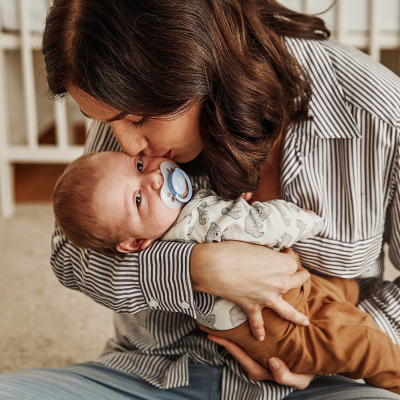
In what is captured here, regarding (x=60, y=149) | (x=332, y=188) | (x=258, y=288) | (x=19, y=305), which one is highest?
(x=332, y=188)

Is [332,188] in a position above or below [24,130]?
above

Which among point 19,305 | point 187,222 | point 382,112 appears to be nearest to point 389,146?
point 382,112

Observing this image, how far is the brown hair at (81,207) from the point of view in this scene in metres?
0.91

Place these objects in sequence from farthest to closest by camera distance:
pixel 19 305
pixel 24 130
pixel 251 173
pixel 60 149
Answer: pixel 24 130, pixel 60 149, pixel 19 305, pixel 251 173

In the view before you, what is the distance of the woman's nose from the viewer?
92 cm

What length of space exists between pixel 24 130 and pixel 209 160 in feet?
6.86

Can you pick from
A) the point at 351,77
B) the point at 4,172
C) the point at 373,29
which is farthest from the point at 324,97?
the point at 4,172

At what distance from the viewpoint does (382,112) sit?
940 mm

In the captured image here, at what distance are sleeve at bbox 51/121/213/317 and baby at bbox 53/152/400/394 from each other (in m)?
0.03

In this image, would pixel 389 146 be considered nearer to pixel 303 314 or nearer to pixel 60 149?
pixel 303 314

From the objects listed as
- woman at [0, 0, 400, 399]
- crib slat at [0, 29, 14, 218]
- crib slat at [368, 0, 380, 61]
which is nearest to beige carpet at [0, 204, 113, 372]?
crib slat at [0, 29, 14, 218]

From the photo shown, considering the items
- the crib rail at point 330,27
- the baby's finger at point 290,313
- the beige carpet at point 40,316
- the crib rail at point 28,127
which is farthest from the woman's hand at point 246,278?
the crib rail at point 28,127

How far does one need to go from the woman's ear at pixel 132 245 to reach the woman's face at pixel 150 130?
14 centimetres

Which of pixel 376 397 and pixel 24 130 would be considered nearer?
pixel 376 397
